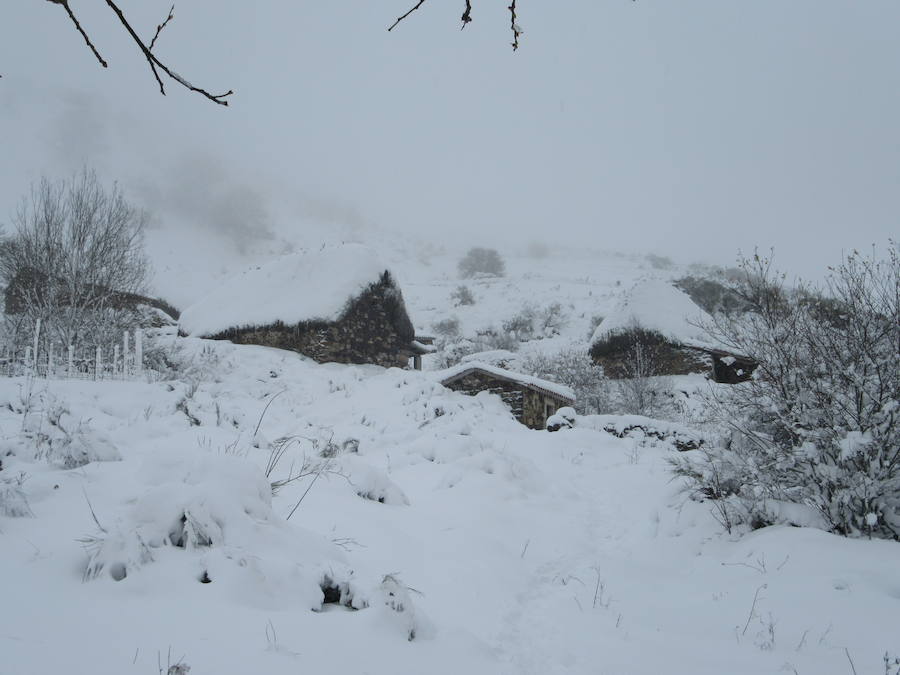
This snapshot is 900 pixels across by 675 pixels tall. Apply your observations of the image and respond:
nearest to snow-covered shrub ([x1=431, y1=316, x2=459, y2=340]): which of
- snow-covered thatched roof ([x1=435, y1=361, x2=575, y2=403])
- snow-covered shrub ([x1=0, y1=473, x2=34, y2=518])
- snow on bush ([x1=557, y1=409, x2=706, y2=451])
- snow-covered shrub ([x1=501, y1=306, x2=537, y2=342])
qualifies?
snow-covered shrub ([x1=501, y1=306, x2=537, y2=342])

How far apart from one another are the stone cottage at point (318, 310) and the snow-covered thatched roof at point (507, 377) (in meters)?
4.35

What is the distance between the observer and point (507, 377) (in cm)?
1299

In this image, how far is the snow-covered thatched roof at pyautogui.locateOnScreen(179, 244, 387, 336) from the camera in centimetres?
1593

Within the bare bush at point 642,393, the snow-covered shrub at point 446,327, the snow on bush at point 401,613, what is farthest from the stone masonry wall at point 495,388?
the snow-covered shrub at point 446,327

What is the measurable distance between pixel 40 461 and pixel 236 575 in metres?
2.12

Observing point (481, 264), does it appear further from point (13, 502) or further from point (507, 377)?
point (13, 502)

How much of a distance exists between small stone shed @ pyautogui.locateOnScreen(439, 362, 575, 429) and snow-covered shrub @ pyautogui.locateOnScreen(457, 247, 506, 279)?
4622 centimetres

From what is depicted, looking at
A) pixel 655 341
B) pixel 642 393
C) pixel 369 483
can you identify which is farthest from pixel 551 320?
pixel 369 483

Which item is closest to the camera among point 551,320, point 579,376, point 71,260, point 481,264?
point 71,260

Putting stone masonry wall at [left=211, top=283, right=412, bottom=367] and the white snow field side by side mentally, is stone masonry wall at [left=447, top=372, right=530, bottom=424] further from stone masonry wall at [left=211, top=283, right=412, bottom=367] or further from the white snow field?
the white snow field

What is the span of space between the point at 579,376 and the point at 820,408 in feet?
46.8

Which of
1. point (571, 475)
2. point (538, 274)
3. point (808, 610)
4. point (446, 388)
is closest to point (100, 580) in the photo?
point (808, 610)

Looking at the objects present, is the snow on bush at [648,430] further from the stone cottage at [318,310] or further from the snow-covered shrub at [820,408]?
the stone cottage at [318,310]

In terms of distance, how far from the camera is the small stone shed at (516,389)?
509 inches
